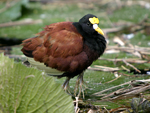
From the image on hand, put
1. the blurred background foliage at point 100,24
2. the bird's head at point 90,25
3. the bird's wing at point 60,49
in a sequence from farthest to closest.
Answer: the blurred background foliage at point 100,24 → the bird's head at point 90,25 → the bird's wing at point 60,49

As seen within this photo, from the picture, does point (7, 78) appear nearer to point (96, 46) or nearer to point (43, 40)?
point (43, 40)

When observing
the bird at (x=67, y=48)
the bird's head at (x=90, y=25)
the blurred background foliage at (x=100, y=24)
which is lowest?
the blurred background foliage at (x=100, y=24)

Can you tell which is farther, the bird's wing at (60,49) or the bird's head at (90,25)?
the bird's head at (90,25)

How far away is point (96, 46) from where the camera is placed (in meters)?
2.43

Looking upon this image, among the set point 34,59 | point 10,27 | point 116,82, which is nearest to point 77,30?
point 34,59

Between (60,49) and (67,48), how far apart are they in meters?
0.07

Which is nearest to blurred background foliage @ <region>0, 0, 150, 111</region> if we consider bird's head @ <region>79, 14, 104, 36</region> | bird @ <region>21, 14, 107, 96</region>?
bird @ <region>21, 14, 107, 96</region>

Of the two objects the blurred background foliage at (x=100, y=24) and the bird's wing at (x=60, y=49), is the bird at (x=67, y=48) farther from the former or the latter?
the blurred background foliage at (x=100, y=24)

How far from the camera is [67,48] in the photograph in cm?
230

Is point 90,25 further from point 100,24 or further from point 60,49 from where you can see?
point 100,24

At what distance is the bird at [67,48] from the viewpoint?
230 cm

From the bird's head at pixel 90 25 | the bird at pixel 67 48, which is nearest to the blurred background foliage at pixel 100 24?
the bird at pixel 67 48

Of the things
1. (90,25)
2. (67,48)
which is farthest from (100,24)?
(67,48)

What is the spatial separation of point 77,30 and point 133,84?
0.79 metres
